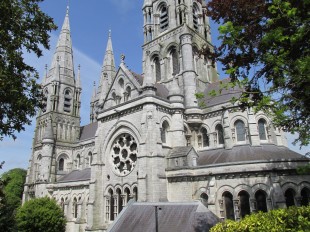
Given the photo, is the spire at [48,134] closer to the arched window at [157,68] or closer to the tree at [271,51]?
the arched window at [157,68]

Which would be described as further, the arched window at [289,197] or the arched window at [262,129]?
the arched window at [262,129]

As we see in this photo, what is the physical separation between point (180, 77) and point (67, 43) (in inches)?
1039

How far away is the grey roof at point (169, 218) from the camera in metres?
14.3

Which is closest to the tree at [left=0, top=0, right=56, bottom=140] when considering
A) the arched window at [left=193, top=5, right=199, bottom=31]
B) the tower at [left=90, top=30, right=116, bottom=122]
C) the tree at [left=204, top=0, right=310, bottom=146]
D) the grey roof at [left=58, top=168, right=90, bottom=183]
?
the tree at [left=204, top=0, right=310, bottom=146]

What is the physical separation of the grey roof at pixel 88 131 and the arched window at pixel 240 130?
22642 mm

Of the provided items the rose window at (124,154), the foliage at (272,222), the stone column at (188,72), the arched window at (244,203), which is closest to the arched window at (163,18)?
the stone column at (188,72)

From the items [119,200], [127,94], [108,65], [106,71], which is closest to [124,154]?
[119,200]

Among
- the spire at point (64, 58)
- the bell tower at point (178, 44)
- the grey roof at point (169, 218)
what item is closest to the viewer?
the grey roof at point (169, 218)

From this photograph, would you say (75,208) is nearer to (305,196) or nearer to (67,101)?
(67,101)

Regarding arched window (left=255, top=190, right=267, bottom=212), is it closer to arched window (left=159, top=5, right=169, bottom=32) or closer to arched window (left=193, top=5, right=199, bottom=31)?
arched window (left=193, top=5, right=199, bottom=31)

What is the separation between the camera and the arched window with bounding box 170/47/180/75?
30.9m

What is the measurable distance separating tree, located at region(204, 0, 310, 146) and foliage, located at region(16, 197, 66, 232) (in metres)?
25.2

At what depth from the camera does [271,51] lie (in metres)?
8.41

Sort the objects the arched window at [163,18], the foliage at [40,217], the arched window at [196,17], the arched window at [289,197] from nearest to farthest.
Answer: the arched window at [289,197]
the foliage at [40,217]
the arched window at [163,18]
the arched window at [196,17]
